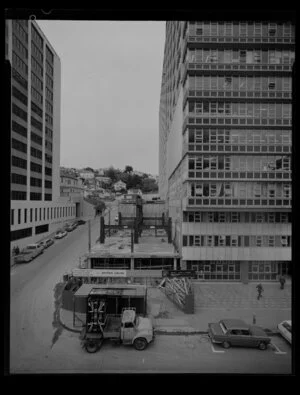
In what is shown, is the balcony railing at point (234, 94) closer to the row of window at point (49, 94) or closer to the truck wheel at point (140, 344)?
the row of window at point (49, 94)

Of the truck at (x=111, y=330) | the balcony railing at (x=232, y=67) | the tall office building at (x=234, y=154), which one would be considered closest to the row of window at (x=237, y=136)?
the tall office building at (x=234, y=154)

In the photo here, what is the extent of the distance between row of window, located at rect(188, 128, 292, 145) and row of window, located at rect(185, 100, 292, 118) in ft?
1.47

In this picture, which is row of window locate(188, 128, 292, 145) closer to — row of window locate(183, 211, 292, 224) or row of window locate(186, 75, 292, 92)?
row of window locate(186, 75, 292, 92)

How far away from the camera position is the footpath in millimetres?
5508

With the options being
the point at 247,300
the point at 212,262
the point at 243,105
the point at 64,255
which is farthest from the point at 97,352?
the point at 243,105

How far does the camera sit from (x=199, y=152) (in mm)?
8781

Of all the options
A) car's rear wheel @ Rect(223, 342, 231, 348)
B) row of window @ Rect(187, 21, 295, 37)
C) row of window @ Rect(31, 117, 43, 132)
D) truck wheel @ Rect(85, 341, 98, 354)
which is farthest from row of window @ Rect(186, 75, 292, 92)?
truck wheel @ Rect(85, 341, 98, 354)

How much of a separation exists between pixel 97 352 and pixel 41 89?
4.96 meters

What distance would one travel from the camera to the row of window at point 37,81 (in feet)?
18.7

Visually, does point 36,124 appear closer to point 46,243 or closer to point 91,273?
point 46,243
